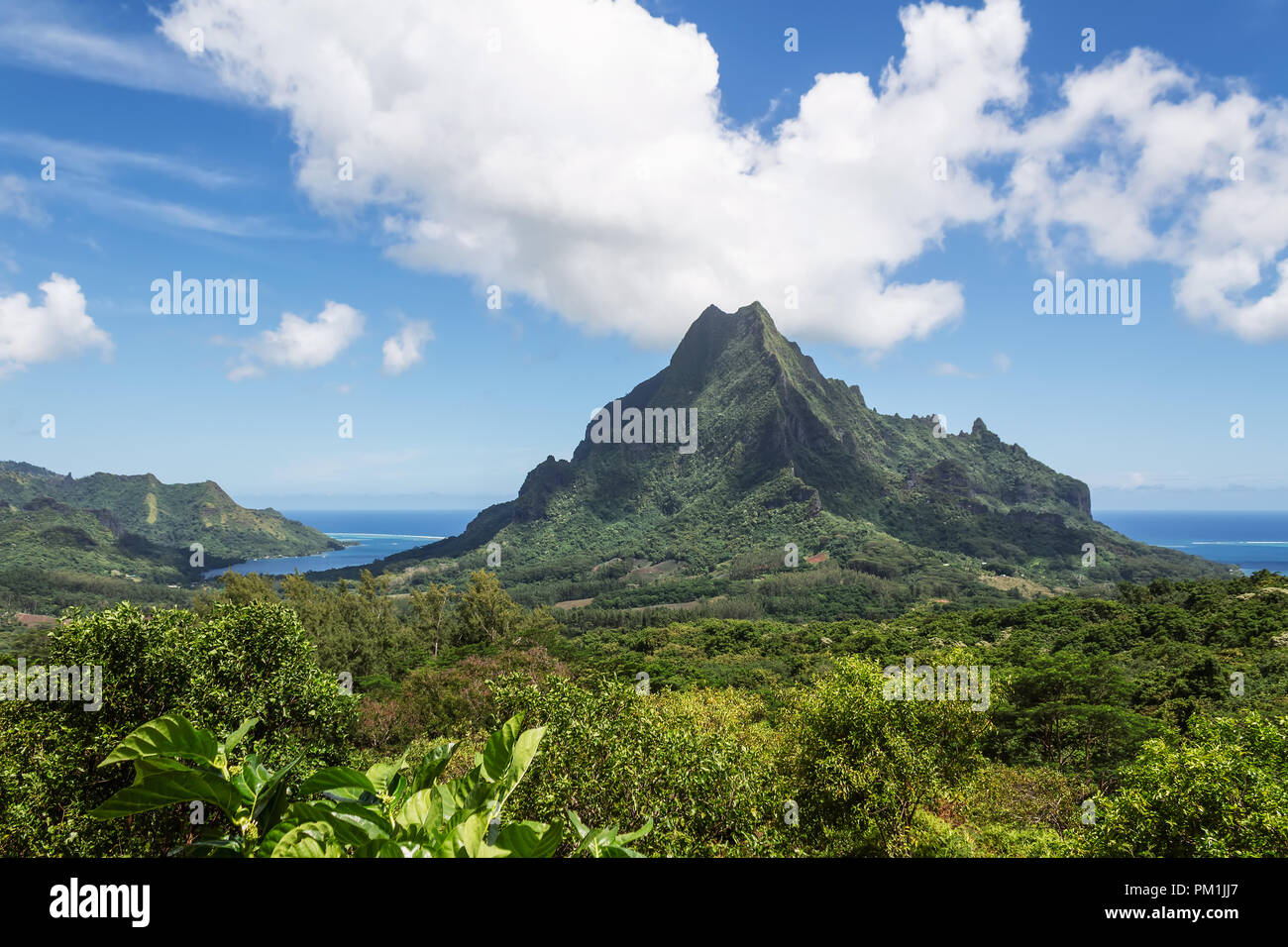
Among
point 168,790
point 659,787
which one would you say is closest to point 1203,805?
point 659,787

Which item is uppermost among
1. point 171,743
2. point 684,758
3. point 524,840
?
point 171,743

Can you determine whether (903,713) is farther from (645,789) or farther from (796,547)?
(796,547)

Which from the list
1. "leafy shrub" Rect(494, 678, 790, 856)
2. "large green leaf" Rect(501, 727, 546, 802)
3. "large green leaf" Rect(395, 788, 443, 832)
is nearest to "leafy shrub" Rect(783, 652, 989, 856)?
"leafy shrub" Rect(494, 678, 790, 856)

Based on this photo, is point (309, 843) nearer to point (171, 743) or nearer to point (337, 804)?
point (337, 804)

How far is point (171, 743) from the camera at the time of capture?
1.61 m

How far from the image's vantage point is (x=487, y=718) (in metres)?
24.7

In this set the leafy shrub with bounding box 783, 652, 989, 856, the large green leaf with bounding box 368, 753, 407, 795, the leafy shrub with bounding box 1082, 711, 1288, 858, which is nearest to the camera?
the large green leaf with bounding box 368, 753, 407, 795

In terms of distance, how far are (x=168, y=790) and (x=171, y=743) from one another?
0.36 ft

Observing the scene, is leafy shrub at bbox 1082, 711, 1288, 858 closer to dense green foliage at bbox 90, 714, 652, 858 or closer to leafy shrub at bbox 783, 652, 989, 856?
leafy shrub at bbox 783, 652, 989, 856

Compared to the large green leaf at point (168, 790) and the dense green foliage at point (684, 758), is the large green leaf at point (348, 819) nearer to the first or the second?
the dense green foliage at point (684, 758)

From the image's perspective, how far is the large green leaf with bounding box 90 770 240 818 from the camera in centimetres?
155

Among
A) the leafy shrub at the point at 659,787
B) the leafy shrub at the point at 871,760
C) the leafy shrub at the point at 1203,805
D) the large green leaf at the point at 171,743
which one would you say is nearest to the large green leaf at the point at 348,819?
the large green leaf at the point at 171,743

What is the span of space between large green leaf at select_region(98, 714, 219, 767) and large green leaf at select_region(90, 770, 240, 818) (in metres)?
0.05
